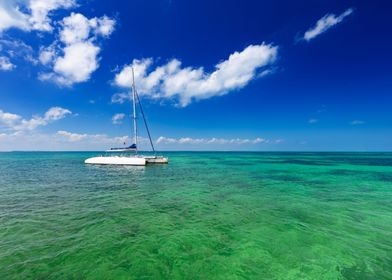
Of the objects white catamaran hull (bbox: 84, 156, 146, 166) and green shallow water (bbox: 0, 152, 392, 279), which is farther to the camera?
white catamaran hull (bbox: 84, 156, 146, 166)

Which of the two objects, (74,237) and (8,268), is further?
(74,237)

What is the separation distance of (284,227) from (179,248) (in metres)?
5.09

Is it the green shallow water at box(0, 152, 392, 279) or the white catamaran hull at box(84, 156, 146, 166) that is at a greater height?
the white catamaran hull at box(84, 156, 146, 166)

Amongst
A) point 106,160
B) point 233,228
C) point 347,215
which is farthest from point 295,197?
point 106,160

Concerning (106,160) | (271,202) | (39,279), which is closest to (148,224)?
(39,279)

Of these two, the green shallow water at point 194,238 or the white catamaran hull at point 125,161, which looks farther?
the white catamaran hull at point 125,161

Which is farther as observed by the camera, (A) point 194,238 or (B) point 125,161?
(B) point 125,161

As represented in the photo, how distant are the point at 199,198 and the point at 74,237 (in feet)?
28.5

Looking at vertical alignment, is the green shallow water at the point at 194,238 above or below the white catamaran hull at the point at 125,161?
below

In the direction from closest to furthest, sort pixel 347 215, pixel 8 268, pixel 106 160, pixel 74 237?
pixel 8 268, pixel 74 237, pixel 347 215, pixel 106 160

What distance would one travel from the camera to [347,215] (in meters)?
12.0

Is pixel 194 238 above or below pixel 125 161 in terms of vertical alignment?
below

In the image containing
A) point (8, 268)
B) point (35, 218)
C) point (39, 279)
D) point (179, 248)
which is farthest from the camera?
point (35, 218)

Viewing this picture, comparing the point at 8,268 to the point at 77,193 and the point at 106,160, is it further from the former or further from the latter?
the point at 106,160
